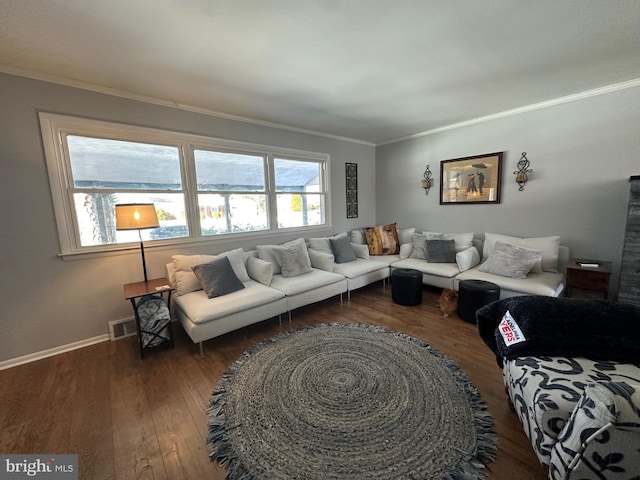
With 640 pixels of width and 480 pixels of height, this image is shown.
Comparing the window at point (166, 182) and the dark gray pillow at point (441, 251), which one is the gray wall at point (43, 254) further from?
the dark gray pillow at point (441, 251)

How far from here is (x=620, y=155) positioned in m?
2.84

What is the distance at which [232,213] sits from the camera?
3523 mm

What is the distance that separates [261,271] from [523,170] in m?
3.82

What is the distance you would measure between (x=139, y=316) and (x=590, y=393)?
3.10m

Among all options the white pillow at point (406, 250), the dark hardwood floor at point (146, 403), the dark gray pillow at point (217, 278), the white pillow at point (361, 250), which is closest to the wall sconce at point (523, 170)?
the white pillow at point (406, 250)

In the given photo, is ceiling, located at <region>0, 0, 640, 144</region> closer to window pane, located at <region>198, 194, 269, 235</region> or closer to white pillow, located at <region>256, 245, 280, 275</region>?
window pane, located at <region>198, 194, 269, 235</region>

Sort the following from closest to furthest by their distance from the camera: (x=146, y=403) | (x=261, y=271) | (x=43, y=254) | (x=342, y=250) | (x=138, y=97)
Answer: (x=146, y=403) < (x=43, y=254) < (x=138, y=97) < (x=261, y=271) < (x=342, y=250)

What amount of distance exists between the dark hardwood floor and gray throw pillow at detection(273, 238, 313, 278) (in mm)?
743

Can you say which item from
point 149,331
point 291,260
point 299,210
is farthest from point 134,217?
point 299,210

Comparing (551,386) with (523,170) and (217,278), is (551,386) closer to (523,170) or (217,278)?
(217,278)

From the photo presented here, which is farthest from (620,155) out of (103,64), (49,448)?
(49,448)

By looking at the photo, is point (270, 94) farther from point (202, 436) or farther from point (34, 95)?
point (202, 436)

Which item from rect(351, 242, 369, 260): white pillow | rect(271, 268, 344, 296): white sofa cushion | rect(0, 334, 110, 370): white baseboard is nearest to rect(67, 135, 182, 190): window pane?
rect(0, 334, 110, 370): white baseboard

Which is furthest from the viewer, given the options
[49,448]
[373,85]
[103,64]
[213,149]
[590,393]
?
[213,149]
